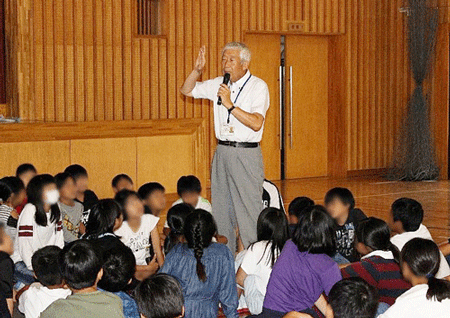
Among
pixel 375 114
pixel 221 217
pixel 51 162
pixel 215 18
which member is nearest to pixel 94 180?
pixel 51 162

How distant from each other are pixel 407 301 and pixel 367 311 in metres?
0.26

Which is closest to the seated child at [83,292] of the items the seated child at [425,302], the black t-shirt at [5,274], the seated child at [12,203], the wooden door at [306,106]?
the black t-shirt at [5,274]

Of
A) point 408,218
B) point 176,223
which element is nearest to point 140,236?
point 176,223

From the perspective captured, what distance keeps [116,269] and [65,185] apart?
1971mm

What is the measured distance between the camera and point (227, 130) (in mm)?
5352

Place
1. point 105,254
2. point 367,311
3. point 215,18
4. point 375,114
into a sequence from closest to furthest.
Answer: point 367,311 → point 105,254 → point 215,18 → point 375,114

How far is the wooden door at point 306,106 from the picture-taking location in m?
11.1

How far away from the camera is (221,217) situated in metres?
5.43

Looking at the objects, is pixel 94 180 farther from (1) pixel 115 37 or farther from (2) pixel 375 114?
(2) pixel 375 114

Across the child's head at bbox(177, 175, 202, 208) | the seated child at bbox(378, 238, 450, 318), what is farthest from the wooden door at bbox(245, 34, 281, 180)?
the seated child at bbox(378, 238, 450, 318)

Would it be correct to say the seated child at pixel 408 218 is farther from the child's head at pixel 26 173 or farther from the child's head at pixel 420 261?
the child's head at pixel 26 173

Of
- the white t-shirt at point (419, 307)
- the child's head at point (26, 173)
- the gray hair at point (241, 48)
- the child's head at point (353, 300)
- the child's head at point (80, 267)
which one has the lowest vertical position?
the white t-shirt at point (419, 307)

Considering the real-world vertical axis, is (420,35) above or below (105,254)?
above

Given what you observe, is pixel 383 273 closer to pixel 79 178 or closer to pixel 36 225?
pixel 36 225
